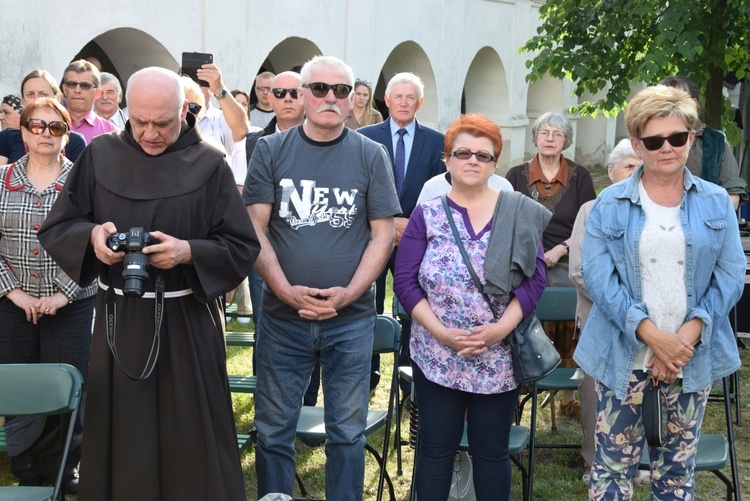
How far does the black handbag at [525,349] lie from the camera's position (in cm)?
410

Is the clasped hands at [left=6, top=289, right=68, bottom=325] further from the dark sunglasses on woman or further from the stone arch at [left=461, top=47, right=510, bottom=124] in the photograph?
the stone arch at [left=461, top=47, right=510, bottom=124]

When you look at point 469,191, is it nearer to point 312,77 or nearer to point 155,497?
point 312,77

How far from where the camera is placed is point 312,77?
4.31 meters

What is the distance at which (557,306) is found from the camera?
5645mm

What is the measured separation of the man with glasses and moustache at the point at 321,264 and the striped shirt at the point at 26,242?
3.89 ft

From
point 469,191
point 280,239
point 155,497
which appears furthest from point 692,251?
point 155,497

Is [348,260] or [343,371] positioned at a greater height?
[348,260]

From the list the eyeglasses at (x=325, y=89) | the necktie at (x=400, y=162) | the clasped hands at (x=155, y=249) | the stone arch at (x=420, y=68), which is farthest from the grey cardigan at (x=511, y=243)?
the stone arch at (x=420, y=68)

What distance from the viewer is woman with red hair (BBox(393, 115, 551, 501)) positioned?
13.5 feet

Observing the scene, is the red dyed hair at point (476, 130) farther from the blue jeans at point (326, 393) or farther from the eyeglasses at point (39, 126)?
the eyeglasses at point (39, 126)

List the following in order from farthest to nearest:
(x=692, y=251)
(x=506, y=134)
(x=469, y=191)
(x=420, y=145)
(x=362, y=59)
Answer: (x=506, y=134)
(x=362, y=59)
(x=420, y=145)
(x=469, y=191)
(x=692, y=251)

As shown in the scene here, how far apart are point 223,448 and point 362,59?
39.5ft

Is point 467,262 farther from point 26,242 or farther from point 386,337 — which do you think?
point 26,242

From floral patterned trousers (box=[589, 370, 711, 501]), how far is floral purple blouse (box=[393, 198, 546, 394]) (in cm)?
44
